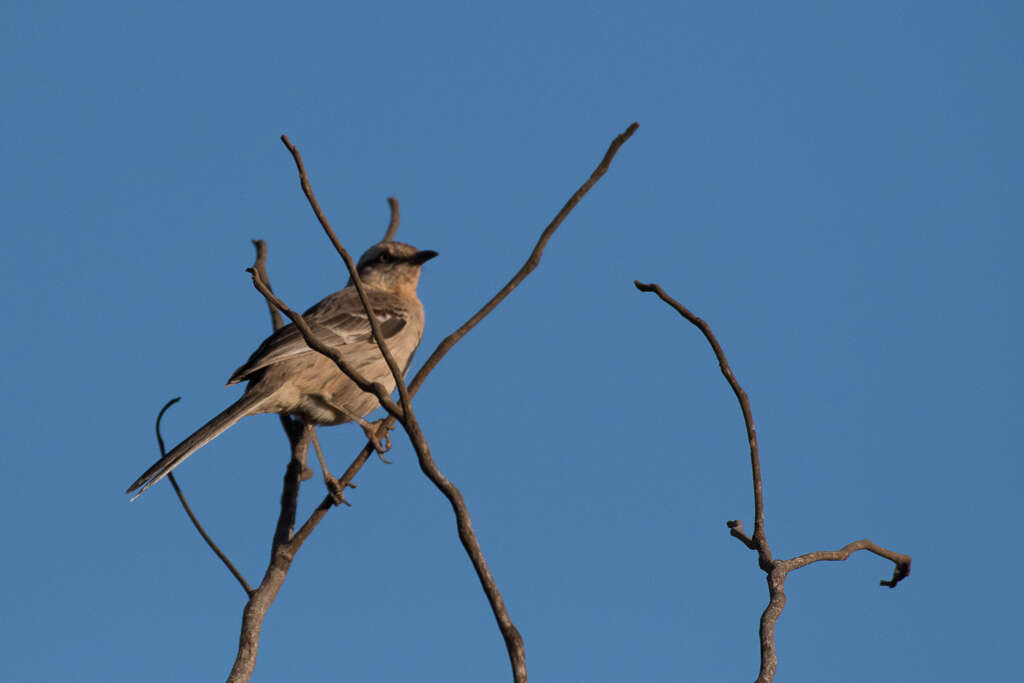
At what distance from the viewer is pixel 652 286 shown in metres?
3.07

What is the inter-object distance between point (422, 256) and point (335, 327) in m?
1.33

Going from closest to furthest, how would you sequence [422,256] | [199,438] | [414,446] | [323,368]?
[414,446] < [199,438] < [323,368] < [422,256]

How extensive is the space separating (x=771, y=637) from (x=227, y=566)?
2565mm

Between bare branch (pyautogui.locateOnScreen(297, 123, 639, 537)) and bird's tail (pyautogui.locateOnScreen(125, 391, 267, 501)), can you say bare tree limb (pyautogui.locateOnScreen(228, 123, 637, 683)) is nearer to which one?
bare branch (pyautogui.locateOnScreen(297, 123, 639, 537))

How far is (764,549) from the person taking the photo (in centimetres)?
322

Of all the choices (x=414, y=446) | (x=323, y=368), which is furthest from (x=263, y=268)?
(x=414, y=446)

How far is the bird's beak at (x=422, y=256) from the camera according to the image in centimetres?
917

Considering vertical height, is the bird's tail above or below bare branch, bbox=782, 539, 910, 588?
above

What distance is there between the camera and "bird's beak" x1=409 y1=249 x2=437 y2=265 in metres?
9.17

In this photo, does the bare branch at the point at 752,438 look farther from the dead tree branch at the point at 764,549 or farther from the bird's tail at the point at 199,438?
the bird's tail at the point at 199,438

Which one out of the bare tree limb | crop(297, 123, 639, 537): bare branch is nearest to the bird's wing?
the bare tree limb

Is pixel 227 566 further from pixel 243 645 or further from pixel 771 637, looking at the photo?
pixel 771 637

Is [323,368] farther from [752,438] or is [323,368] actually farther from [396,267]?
Answer: [752,438]

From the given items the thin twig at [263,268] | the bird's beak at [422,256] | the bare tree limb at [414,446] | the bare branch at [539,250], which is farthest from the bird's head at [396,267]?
the bare branch at [539,250]
